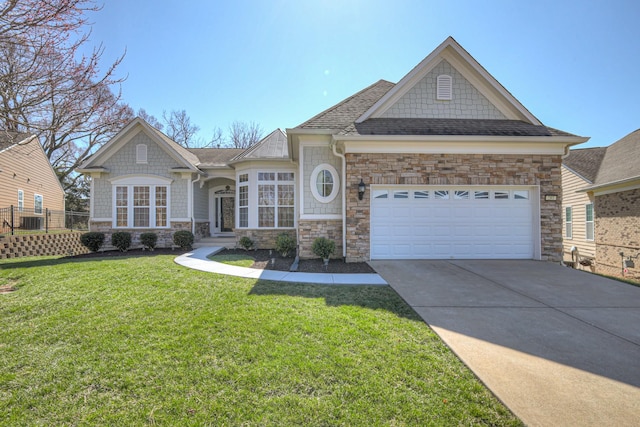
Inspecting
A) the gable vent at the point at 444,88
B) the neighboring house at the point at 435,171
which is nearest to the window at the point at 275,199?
the neighboring house at the point at 435,171

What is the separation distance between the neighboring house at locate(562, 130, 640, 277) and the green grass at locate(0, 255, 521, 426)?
12.3 metres

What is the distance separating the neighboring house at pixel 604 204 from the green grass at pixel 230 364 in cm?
1228

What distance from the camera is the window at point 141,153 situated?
13219mm

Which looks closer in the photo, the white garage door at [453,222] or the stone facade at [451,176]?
the stone facade at [451,176]

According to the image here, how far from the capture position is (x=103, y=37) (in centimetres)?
464

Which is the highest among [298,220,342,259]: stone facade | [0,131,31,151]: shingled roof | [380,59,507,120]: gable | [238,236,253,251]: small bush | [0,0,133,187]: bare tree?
[380,59,507,120]: gable

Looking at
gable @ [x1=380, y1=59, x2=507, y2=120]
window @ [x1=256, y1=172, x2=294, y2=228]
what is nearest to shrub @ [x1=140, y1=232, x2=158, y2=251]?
window @ [x1=256, y1=172, x2=294, y2=228]

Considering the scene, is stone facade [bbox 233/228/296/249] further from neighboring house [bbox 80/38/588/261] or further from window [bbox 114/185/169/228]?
window [bbox 114/185/169/228]

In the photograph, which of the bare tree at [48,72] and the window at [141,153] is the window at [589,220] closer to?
the bare tree at [48,72]

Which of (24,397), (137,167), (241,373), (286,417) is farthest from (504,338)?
(137,167)

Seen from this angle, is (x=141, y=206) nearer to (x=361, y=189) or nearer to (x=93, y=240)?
(x=93, y=240)

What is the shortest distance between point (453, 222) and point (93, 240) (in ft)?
44.9

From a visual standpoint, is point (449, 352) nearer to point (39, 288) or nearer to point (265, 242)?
point (39, 288)

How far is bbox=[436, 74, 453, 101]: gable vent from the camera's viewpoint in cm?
965
